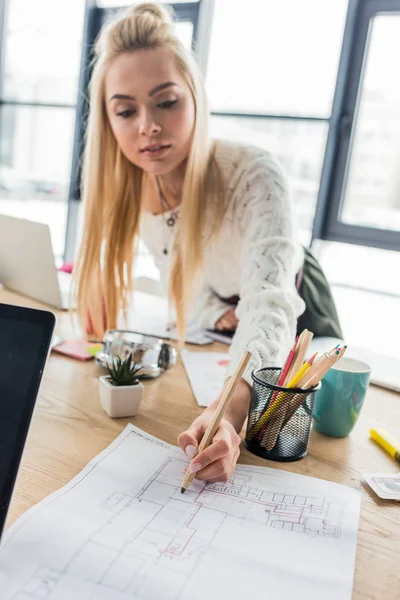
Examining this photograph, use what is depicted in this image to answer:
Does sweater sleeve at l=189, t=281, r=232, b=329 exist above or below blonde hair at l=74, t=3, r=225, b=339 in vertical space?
below

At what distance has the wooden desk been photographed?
1.84 ft

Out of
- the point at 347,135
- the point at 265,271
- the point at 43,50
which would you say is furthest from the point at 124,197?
the point at 43,50

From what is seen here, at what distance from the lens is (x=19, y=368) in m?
0.50

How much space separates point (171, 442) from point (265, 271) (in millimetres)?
395

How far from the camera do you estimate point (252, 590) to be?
483 mm

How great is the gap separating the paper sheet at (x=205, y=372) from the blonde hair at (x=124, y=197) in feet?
0.35

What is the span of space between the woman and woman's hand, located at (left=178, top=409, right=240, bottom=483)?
0.34 meters

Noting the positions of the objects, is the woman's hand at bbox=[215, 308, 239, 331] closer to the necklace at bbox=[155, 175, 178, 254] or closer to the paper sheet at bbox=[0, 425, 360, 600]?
the necklace at bbox=[155, 175, 178, 254]

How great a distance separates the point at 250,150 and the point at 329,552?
3.16 feet

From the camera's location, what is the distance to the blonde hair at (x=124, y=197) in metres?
1.24

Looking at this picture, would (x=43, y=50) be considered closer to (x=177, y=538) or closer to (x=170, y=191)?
(x=170, y=191)

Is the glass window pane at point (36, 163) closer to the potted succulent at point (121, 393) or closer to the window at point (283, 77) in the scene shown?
the window at point (283, 77)

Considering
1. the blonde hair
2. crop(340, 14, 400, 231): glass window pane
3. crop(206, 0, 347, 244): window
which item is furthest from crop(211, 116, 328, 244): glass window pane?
the blonde hair

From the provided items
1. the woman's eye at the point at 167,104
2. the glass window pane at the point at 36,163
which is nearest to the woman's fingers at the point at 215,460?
the woman's eye at the point at 167,104
